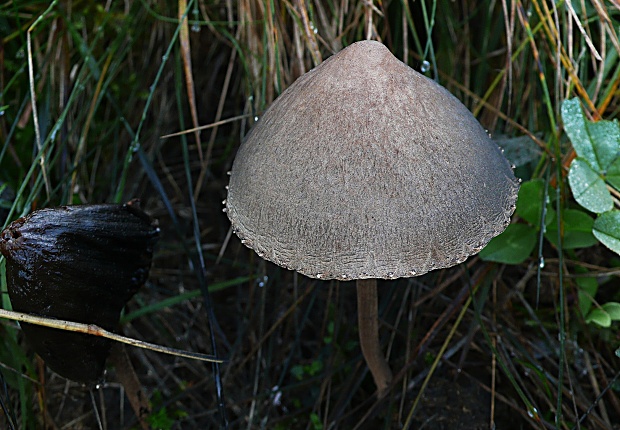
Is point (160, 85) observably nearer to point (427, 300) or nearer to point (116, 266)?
point (116, 266)

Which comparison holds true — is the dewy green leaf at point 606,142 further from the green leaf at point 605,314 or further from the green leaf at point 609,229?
the green leaf at point 605,314

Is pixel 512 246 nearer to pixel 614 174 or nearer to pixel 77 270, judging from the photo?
pixel 614 174

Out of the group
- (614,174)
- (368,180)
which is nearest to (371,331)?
(368,180)

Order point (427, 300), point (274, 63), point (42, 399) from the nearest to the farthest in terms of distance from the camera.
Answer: point (42, 399), point (274, 63), point (427, 300)

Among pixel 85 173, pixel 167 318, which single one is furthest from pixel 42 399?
pixel 85 173

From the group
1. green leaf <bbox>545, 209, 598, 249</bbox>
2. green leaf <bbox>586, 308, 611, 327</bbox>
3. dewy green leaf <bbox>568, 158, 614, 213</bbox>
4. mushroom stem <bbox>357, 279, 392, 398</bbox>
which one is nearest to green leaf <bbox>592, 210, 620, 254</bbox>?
dewy green leaf <bbox>568, 158, 614, 213</bbox>

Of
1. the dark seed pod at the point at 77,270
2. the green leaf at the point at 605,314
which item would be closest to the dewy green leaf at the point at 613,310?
the green leaf at the point at 605,314
